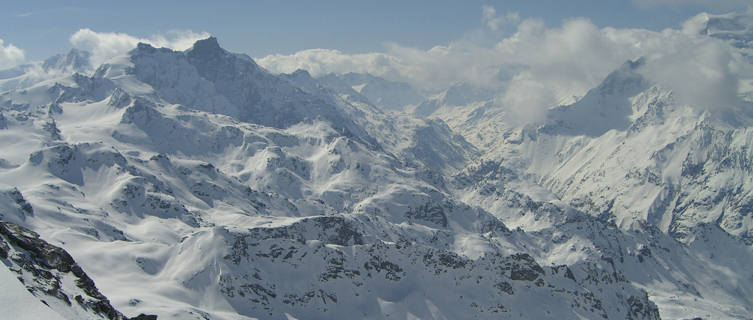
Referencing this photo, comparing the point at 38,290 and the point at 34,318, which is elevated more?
the point at 34,318

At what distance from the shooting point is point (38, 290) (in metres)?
63.4

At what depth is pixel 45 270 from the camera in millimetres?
72062

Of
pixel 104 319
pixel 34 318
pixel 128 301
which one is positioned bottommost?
pixel 128 301

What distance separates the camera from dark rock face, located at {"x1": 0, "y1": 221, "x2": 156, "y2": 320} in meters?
65.0

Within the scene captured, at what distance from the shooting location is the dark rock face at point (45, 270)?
213 ft

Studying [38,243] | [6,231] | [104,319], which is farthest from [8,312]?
[38,243]

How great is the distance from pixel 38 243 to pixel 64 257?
4.38 metres

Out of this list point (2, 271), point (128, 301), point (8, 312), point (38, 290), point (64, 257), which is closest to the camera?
point (8, 312)

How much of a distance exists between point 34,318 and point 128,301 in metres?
163

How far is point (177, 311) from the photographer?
199 meters

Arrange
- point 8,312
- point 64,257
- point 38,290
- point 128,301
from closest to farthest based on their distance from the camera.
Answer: point 8,312 < point 38,290 < point 64,257 < point 128,301

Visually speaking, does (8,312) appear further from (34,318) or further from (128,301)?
(128,301)

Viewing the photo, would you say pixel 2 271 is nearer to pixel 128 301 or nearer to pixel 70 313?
pixel 70 313

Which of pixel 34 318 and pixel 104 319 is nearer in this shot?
pixel 34 318
